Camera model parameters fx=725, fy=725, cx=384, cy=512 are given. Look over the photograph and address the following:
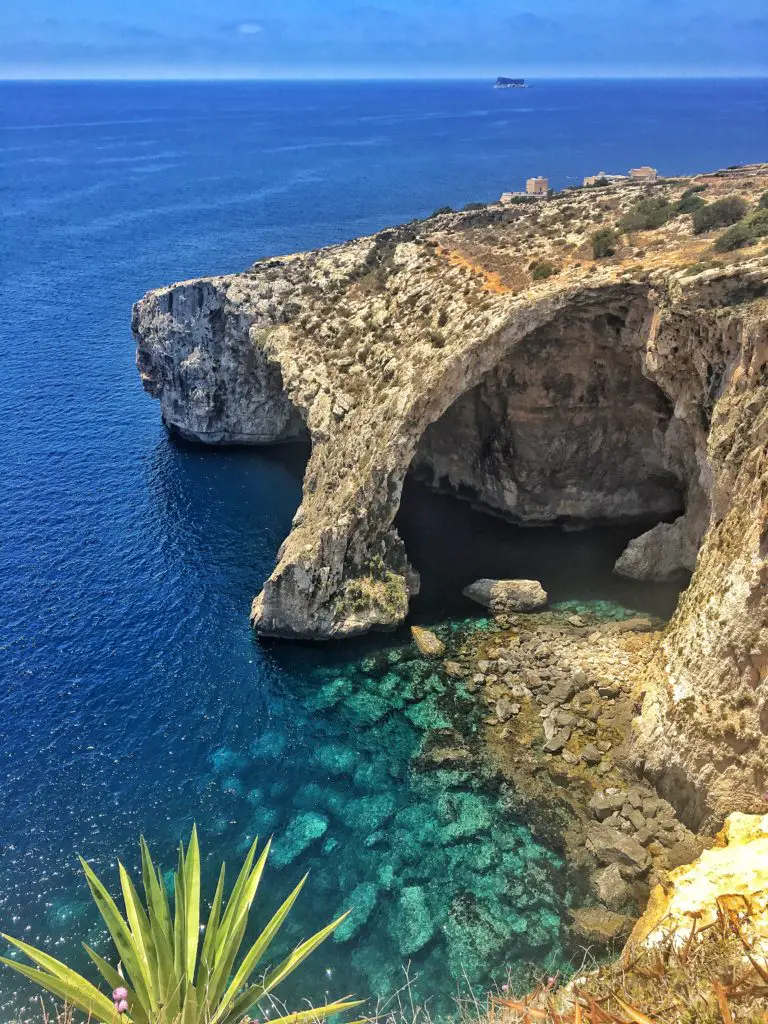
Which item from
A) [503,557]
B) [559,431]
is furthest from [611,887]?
[559,431]

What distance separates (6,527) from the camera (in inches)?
1791

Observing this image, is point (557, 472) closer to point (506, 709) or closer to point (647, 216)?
point (647, 216)

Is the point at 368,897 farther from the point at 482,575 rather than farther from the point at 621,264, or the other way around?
the point at 621,264

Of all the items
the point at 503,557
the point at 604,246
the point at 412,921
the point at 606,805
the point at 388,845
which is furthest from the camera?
the point at 503,557

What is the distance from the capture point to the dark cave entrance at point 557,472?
3903 cm

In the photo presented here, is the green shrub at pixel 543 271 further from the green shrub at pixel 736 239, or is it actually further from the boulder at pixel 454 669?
the boulder at pixel 454 669

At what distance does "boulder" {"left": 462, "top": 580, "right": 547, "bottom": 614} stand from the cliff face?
3.87 metres

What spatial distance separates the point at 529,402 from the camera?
140 feet

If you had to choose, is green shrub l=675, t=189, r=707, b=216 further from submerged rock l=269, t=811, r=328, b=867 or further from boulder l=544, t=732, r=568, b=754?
submerged rock l=269, t=811, r=328, b=867

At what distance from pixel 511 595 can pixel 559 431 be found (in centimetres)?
1165

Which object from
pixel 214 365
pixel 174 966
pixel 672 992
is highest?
pixel 214 365

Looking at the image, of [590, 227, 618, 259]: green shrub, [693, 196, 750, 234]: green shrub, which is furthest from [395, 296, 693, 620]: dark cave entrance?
[693, 196, 750, 234]: green shrub

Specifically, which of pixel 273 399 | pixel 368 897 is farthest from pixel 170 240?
pixel 368 897

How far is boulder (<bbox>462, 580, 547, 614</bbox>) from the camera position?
37562 mm
